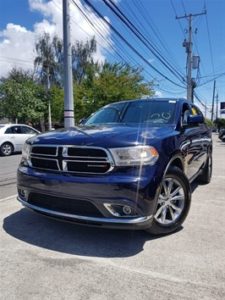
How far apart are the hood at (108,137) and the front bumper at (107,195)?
1.19 ft

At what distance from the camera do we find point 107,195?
344 centimetres

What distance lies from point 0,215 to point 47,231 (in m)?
1.03

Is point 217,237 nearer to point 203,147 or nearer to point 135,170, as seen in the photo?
point 135,170

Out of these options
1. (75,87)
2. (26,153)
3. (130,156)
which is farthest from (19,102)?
(130,156)

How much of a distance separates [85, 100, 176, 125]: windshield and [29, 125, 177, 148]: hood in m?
0.67

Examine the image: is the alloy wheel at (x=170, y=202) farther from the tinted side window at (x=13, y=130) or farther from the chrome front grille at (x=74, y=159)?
the tinted side window at (x=13, y=130)

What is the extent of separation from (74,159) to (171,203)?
1354mm

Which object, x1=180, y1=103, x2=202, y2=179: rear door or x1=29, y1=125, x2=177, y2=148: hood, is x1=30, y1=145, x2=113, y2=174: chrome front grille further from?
x1=180, y1=103, x2=202, y2=179: rear door

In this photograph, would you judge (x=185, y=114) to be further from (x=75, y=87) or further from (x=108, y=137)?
(x=75, y=87)

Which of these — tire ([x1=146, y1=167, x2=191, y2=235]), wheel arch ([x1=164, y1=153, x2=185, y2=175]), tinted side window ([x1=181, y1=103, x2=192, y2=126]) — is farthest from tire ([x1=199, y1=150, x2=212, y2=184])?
tire ([x1=146, y1=167, x2=191, y2=235])

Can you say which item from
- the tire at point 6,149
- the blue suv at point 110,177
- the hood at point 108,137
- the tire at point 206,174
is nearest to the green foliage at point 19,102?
the tire at point 6,149

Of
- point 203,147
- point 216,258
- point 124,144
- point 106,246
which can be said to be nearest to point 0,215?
point 106,246

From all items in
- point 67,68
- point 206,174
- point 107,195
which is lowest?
point 206,174

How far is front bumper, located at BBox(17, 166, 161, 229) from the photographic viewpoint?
343 centimetres
